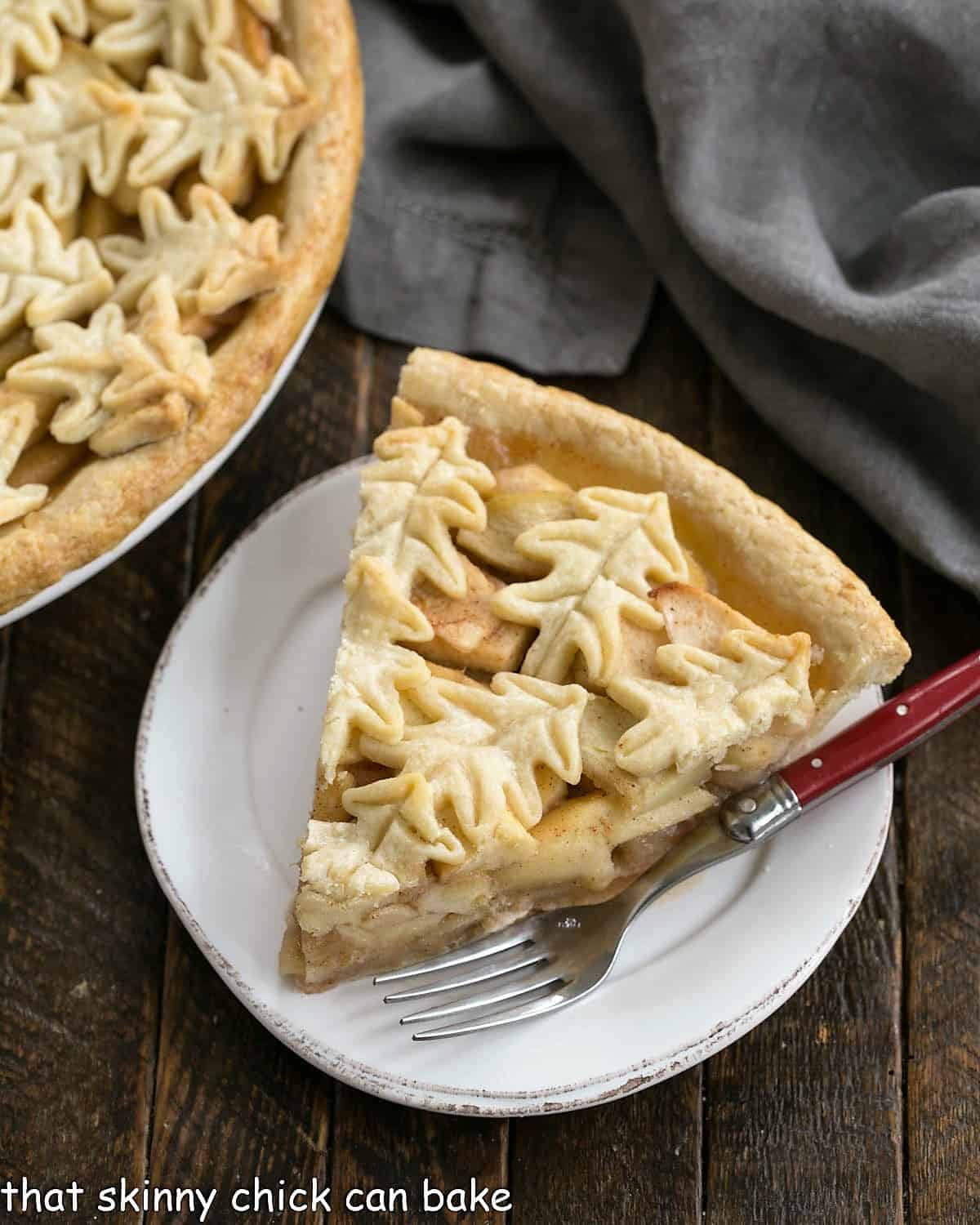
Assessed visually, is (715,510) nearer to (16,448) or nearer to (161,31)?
(16,448)

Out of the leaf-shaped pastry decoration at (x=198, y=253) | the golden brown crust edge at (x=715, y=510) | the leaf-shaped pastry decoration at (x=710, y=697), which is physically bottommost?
the leaf-shaped pastry decoration at (x=710, y=697)

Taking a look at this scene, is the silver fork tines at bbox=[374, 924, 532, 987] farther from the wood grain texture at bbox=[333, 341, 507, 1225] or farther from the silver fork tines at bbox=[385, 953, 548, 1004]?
the wood grain texture at bbox=[333, 341, 507, 1225]

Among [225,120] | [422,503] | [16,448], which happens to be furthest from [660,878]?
[225,120]

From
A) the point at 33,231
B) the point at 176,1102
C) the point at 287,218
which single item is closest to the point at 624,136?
the point at 287,218

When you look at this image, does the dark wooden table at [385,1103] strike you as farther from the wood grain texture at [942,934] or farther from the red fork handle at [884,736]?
the red fork handle at [884,736]

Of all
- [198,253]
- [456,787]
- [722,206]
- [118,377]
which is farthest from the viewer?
[722,206]

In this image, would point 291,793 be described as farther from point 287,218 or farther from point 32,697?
point 287,218

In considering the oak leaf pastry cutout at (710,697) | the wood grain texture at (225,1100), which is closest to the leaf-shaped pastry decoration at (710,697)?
the oak leaf pastry cutout at (710,697)
